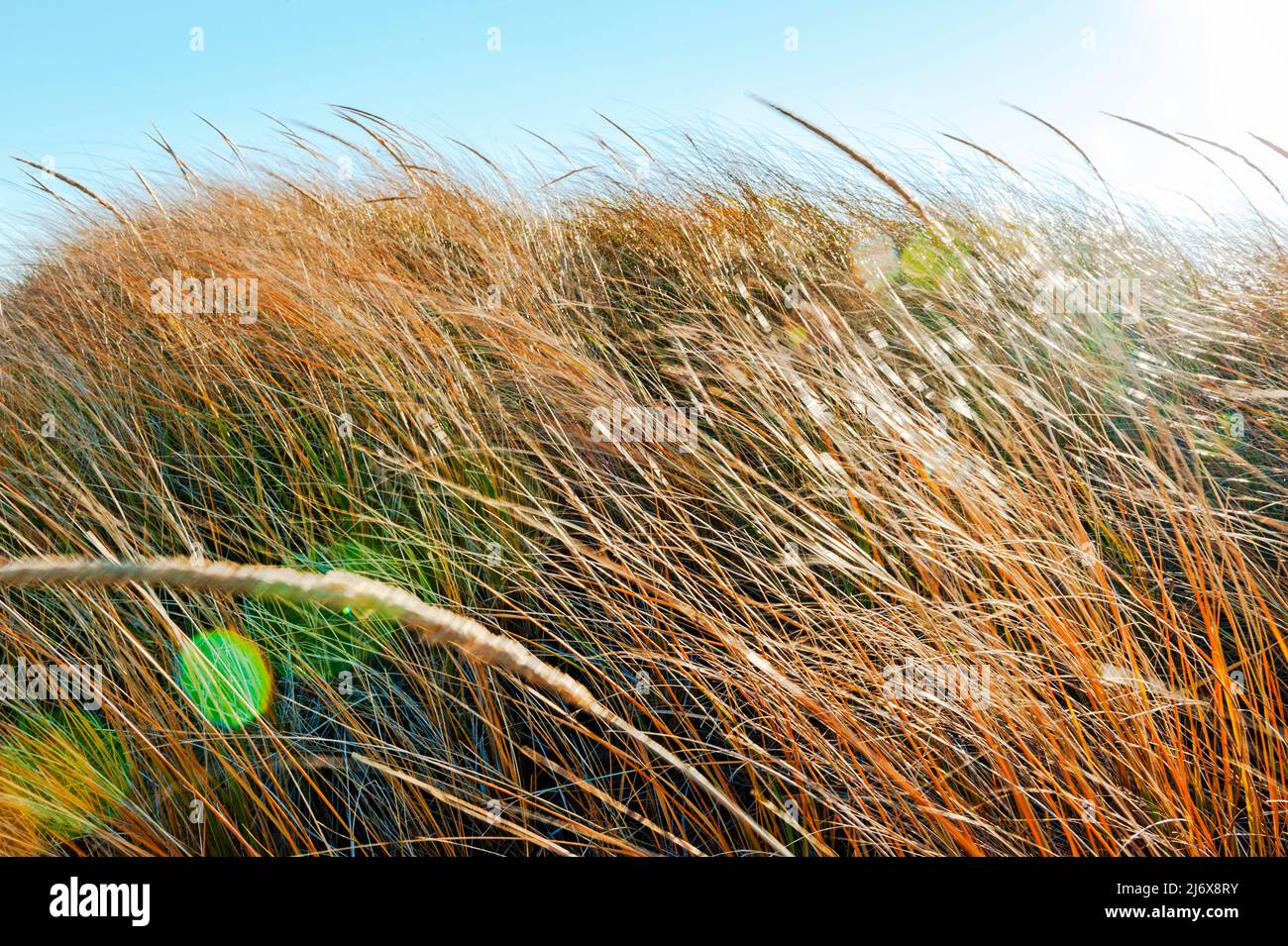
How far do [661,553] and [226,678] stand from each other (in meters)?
0.76

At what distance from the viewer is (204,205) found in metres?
3.05

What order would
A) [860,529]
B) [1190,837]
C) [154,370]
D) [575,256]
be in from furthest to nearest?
[575,256]
[154,370]
[860,529]
[1190,837]

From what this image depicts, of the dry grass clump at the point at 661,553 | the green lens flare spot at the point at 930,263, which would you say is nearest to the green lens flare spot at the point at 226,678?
the dry grass clump at the point at 661,553

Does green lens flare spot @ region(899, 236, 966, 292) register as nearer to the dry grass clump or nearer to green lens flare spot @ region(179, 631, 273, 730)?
the dry grass clump

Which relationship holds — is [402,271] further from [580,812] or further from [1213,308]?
[1213,308]

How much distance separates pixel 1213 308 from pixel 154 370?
123 inches

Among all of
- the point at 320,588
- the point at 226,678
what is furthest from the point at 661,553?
the point at 320,588

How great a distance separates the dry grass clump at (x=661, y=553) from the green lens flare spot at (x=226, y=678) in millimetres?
15

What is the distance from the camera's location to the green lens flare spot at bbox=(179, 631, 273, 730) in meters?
1.20

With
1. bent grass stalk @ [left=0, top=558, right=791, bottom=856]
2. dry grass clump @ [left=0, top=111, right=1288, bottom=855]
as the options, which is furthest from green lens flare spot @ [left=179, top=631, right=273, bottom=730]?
bent grass stalk @ [left=0, top=558, right=791, bottom=856]

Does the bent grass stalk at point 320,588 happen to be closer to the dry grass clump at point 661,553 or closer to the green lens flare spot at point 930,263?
the dry grass clump at point 661,553

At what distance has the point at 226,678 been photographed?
125 cm

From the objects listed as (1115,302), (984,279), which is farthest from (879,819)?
(1115,302)

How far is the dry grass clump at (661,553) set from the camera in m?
1.02
